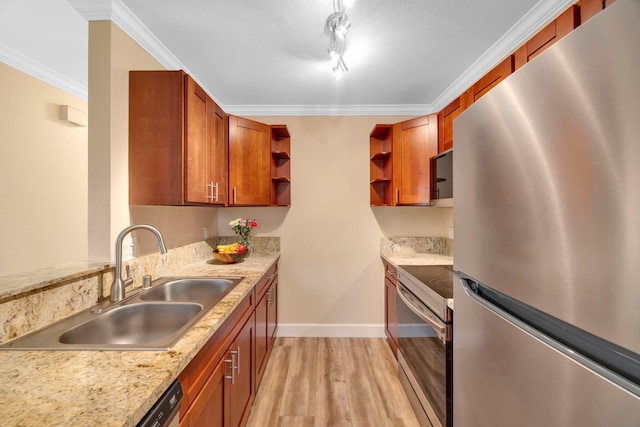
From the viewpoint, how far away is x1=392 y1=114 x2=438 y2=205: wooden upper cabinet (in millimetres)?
2410

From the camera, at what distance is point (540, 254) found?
609mm

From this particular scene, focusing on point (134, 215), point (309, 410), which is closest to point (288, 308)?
point (309, 410)

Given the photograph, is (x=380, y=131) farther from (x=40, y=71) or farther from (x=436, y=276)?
(x=40, y=71)

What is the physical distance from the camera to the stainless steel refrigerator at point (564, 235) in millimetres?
442

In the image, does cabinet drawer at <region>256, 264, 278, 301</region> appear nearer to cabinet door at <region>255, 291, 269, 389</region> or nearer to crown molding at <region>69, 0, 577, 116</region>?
cabinet door at <region>255, 291, 269, 389</region>

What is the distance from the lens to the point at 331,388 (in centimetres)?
215

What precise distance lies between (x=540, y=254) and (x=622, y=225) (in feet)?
0.58

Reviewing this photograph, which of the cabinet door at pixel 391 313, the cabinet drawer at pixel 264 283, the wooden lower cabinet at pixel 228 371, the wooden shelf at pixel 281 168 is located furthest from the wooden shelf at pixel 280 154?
the cabinet door at pixel 391 313

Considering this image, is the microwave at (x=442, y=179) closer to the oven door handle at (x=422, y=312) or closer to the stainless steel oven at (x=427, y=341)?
the stainless steel oven at (x=427, y=341)

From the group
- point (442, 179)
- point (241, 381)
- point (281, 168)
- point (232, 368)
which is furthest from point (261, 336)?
point (442, 179)

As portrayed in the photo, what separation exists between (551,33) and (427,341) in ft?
5.40

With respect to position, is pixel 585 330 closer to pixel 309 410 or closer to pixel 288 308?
pixel 309 410

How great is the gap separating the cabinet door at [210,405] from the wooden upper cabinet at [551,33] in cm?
200

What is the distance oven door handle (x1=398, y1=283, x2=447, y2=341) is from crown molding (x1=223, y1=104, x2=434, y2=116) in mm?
1917
